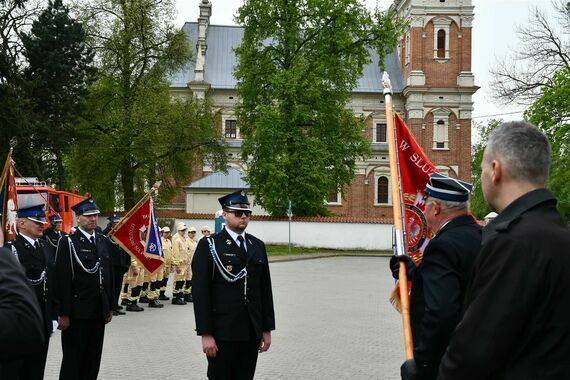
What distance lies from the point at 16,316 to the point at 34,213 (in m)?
5.96

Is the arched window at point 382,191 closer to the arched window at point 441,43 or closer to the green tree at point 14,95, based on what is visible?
the arched window at point 441,43

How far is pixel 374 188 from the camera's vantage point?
68.2 m

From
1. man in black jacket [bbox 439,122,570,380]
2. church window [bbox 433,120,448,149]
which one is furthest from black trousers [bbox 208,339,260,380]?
church window [bbox 433,120,448,149]

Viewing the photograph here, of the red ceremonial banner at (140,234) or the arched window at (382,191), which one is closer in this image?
the red ceremonial banner at (140,234)

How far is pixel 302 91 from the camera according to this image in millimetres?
44156

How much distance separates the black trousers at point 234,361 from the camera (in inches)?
255

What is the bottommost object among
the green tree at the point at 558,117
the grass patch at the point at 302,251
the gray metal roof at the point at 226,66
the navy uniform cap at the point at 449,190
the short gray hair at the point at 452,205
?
the grass patch at the point at 302,251

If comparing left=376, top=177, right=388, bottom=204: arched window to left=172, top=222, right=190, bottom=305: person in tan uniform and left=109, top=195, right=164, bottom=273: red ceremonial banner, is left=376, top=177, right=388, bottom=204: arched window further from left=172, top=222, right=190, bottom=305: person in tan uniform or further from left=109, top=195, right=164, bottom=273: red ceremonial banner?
left=109, top=195, right=164, bottom=273: red ceremonial banner

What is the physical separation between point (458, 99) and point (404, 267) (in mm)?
62845

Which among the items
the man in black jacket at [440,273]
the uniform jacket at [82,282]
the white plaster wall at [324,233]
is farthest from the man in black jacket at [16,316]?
the white plaster wall at [324,233]

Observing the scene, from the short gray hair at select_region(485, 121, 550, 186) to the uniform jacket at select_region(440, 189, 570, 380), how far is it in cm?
28

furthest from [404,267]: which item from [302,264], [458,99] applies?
[458,99]

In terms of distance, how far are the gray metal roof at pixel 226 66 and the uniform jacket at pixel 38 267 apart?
203 feet

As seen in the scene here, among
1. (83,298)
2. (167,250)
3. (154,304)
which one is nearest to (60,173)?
(167,250)
